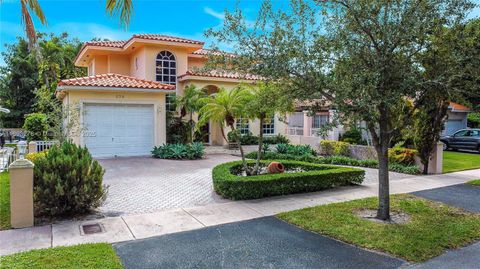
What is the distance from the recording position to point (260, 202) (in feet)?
28.8

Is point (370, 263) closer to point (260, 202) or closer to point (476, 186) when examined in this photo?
point (260, 202)

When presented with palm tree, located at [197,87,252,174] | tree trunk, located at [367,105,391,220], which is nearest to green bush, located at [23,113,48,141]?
palm tree, located at [197,87,252,174]

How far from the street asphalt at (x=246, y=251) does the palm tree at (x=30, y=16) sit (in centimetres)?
763

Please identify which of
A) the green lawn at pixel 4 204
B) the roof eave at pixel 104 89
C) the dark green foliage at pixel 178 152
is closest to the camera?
the green lawn at pixel 4 204

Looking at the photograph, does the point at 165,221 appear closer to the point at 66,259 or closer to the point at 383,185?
the point at 66,259

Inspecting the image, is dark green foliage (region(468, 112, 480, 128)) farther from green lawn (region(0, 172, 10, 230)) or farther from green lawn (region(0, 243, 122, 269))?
green lawn (region(0, 172, 10, 230))

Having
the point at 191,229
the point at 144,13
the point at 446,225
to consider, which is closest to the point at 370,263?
the point at 446,225

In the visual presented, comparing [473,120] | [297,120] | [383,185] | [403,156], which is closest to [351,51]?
[383,185]

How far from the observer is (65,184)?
281 inches

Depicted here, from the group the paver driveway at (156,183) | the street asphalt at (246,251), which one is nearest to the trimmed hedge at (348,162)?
the paver driveway at (156,183)

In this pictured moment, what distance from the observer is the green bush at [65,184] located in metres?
7.04

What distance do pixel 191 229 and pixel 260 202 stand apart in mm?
2649

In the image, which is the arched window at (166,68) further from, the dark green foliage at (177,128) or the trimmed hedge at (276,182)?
the trimmed hedge at (276,182)

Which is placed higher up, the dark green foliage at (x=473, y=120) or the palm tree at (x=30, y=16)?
the palm tree at (x=30, y=16)
